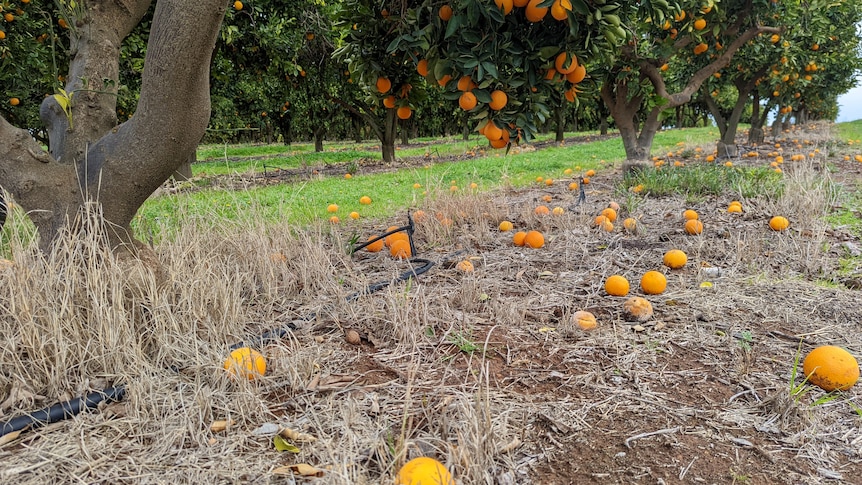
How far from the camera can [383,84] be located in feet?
10.6

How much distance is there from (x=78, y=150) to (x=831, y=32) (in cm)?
1460

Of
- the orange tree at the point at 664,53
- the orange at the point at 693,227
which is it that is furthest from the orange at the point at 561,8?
the orange tree at the point at 664,53

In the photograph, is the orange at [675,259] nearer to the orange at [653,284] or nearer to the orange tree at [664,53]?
the orange at [653,284]

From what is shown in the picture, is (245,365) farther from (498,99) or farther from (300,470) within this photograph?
(498,99)

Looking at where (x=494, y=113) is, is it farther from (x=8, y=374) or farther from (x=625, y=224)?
(x=8, y=374)

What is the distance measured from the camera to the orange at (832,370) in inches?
72.9

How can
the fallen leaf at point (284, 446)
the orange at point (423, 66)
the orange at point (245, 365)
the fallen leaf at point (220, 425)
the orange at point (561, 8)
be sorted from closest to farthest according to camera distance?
the fallen leaf at point (284, 446)
the fallen leaf at point (220, 425)
the orange at point (245, 365)
the orange at point (561, 8)
the orange at point (423, 66)

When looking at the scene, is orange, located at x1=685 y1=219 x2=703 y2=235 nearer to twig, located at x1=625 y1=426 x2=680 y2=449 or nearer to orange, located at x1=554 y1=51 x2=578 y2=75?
orange, located at x1=554 y1=51 x2=578 y2=75

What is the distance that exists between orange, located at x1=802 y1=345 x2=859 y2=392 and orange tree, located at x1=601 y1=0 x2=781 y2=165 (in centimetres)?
422

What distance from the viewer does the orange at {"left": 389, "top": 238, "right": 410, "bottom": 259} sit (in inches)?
146

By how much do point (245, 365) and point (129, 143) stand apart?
4.80ft

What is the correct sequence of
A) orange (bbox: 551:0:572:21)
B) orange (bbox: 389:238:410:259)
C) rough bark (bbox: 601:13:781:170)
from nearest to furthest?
orange (bbox: 551:0:572:21) → orange (bbox: 389:238:410:259) → rough bark (bbox: 601:13:781:170)

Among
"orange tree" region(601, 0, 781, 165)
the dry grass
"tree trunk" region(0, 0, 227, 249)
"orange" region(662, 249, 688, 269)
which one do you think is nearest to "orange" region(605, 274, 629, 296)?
the dry grass

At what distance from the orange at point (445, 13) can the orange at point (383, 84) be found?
72 cm
